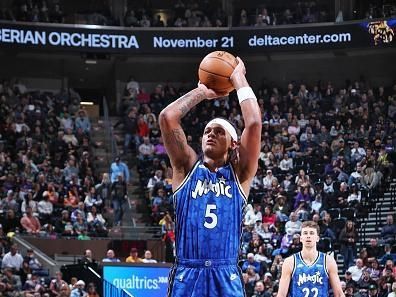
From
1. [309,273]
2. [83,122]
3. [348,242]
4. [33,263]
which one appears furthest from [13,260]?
[309,273]

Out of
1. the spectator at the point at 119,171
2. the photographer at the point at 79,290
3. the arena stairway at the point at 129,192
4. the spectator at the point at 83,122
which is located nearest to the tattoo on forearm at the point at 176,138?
the photographer at the point at 79,290

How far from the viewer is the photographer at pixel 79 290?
61.2 feet

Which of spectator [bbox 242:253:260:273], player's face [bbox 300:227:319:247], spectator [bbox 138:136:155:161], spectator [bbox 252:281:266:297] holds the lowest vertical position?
spectator [bbox 252:281:266:297]

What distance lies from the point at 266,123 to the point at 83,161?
6.29 metres

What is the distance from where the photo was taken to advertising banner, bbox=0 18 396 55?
31.8 meters

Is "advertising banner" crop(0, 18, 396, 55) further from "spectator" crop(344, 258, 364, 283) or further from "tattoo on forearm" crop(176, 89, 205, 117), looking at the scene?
"tattoo on forearm" crop(176, 89, 205, 117)

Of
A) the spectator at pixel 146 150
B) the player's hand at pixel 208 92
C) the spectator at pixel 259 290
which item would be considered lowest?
the spectator at pixel 259 290

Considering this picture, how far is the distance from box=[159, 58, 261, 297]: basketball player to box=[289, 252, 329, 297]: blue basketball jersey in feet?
16.5

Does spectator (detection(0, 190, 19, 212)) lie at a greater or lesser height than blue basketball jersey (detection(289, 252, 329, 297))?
greater

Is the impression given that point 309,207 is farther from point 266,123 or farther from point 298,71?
point 298,71

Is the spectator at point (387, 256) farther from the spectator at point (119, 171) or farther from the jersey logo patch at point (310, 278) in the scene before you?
the jersey logo patch at point (310, 278)

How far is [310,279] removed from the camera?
37.7 ft

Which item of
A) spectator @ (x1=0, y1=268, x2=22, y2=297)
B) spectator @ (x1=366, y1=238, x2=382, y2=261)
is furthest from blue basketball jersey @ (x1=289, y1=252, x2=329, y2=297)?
spectator @ (x1=366, y1=238, x2=382, y2=261)

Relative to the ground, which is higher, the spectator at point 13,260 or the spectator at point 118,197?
the spectator at point 118,197
